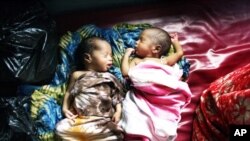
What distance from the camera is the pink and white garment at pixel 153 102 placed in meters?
1.67

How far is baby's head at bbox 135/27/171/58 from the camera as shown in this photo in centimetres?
184

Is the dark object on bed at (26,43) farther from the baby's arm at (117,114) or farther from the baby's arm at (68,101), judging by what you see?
the baby's arm at (117,114)

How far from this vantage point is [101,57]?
1798mm

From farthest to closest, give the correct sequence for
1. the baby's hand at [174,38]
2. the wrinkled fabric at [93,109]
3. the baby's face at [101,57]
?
the baby's hand at [174,38] < the baby's face at [101,57] < the wrinkled fabric at [93,109]

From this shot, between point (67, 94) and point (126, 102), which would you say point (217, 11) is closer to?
point (126, 102)

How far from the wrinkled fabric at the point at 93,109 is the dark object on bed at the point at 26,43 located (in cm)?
17

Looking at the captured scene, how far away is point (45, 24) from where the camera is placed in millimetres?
1833

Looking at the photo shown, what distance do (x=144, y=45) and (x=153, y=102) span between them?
0.27 m

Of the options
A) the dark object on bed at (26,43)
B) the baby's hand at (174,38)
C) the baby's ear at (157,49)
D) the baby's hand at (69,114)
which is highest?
the dark object on bed at (26,43)

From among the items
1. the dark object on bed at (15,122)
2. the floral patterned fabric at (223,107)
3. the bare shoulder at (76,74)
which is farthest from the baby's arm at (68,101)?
the floral patterned fabric at (223,107)

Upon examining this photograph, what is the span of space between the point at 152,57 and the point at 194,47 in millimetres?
264

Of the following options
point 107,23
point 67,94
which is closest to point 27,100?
point 67,94

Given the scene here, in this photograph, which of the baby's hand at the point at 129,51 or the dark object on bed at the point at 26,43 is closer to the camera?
the dark object on bed at the point at 26,43

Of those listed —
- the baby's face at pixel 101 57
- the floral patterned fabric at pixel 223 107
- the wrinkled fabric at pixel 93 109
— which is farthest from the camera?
the baby's face at pixel 101 57
